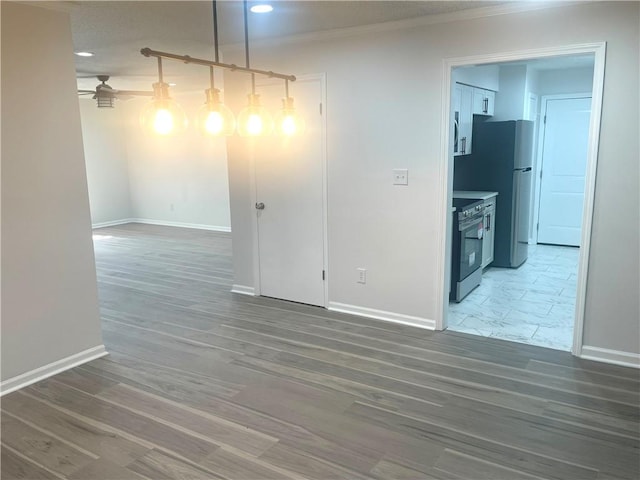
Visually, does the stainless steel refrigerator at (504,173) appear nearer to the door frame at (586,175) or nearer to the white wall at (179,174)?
the door frame at (586,175)

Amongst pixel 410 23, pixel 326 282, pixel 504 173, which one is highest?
pixel 410 23

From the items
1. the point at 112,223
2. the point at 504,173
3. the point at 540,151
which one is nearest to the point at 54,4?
the point at 504,173

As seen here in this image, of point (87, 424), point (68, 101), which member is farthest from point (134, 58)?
point (87, 424)

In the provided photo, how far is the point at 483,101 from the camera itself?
570cm

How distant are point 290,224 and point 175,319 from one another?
52.6 inches

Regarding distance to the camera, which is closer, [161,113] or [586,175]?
[161,113]

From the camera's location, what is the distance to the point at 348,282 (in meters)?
4.33

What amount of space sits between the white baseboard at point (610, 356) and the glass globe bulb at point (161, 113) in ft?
9.90

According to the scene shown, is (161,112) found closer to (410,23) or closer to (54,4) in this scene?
(54,4)

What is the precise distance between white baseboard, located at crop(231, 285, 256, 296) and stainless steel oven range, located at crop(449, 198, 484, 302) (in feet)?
6.41

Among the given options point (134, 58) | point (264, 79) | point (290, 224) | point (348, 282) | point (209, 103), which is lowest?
point (348, 282)

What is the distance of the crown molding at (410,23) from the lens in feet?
10.3

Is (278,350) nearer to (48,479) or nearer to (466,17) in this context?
(48,479)

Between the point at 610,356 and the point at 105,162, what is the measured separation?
8.93 metres
